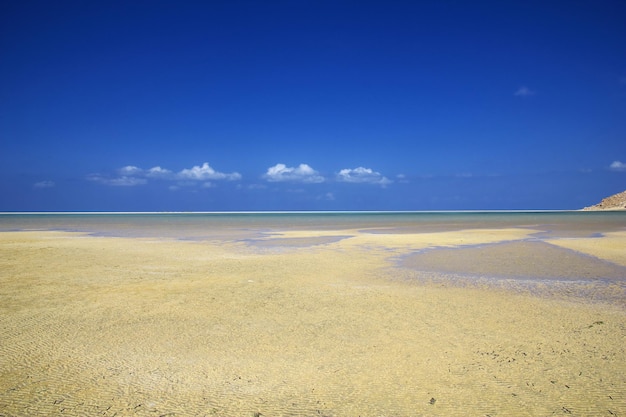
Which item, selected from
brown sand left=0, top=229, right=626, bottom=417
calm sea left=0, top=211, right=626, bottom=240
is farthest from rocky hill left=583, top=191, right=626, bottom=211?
brown sand left=0, top=229, right=626, bottom=417

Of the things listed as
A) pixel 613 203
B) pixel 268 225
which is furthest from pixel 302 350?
pixel 613 203

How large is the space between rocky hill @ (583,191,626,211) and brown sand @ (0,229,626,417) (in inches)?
4928

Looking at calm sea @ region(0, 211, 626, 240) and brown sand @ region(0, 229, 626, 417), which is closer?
brown sand @ region(0, 229, 626, 417)

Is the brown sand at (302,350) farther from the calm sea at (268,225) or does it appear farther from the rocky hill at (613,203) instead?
the rocky hill at (613,203)

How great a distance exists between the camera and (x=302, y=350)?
4973 mm

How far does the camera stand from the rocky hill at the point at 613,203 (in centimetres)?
10781

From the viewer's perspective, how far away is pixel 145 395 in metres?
3.82

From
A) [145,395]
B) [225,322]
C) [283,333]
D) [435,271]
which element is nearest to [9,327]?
[225,322]

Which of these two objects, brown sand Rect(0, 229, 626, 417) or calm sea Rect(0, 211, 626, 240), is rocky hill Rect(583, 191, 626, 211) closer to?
calm sea Rect(0, 211, 626, 240)

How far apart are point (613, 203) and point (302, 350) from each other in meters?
136

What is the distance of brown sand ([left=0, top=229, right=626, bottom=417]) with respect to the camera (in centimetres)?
370

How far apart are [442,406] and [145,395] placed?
109 inches

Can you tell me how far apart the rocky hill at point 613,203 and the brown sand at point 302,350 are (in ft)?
411

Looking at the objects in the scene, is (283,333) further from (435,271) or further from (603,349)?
(435,271)
